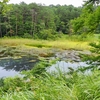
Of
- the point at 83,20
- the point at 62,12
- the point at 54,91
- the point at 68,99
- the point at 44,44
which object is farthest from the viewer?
the point at 62,12

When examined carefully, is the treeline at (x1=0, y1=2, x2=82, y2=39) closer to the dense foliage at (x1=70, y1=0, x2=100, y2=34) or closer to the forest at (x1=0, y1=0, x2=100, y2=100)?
the forest at (x1=0, y1=0, x2=100, y2=100)

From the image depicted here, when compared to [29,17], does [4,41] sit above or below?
below

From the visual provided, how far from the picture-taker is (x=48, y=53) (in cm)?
2194

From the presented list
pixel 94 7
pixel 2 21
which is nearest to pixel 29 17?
pixel 2 21

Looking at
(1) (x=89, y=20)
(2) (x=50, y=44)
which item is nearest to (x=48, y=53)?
(2) (x=50, y=44)

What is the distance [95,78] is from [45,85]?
2.26ft

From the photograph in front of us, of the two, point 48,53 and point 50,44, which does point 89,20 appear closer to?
point 48,53

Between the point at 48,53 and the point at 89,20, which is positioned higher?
the point at 89,20

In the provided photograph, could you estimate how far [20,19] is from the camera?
36.2 meters

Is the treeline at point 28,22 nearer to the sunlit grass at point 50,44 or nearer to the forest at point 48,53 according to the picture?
the forest at point 48,53

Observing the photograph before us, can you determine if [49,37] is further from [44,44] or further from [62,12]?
[62,12]

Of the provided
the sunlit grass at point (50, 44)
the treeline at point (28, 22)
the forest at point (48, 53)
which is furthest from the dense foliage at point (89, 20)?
the treeline at point (28, 22)

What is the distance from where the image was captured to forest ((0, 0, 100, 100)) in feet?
8.52

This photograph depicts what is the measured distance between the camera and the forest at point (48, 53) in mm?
2598
